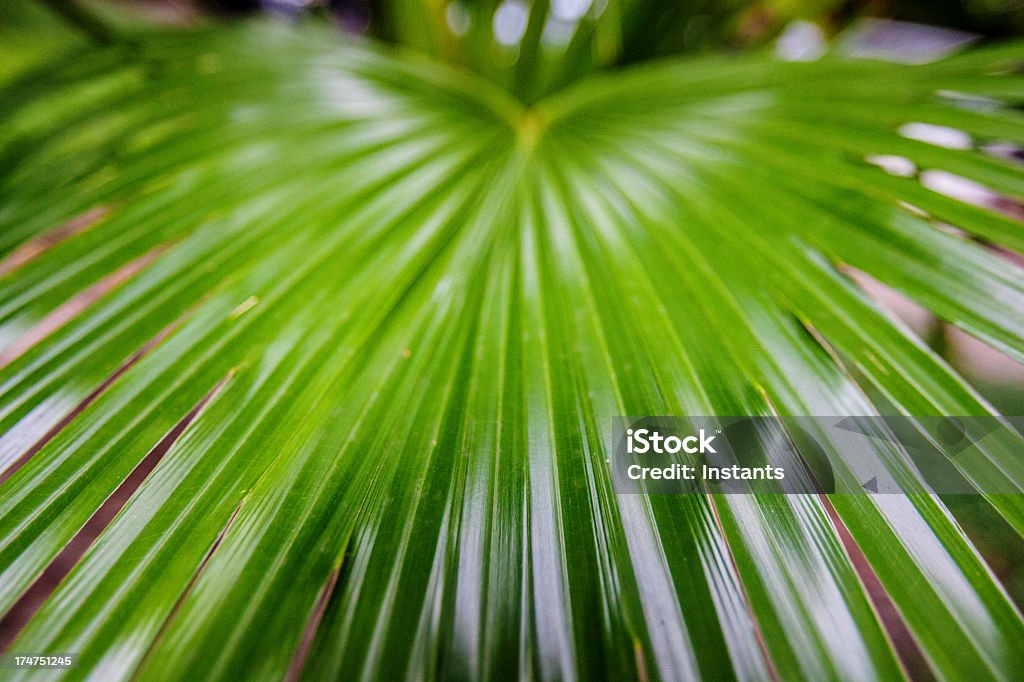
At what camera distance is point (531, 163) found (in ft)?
2.19

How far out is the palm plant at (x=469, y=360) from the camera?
0.28 meters

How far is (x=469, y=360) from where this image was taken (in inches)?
16.3

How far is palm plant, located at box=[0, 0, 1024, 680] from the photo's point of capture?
10.8 inches

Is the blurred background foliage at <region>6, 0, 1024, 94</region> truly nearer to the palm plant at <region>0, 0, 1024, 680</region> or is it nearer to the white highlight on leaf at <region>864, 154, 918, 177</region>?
the palm plant at <region>0, 0, 1024, 680</region>

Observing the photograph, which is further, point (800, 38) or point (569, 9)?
point (800, 38)

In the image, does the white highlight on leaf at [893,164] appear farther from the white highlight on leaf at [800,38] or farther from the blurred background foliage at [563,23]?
the white highlight on leaf at [800,38]

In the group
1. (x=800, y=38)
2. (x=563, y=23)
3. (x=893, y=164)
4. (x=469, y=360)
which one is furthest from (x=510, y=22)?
(x=800, y=38)

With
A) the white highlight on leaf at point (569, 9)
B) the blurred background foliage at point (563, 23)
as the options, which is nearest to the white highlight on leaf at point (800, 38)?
the blurred background foliage at point (563, 23)

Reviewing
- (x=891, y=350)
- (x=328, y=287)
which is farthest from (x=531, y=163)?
(x=891, y=350)

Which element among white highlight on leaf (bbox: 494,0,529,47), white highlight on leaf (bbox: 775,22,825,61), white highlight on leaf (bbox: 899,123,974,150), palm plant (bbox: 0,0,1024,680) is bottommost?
palm plant (bbox: 0,0,1024,680)

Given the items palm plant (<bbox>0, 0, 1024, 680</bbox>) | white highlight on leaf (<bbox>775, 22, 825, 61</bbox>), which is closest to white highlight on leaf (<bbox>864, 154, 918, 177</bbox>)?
palm plant (<bbox>0, 0, 1024, 680</bbox>)

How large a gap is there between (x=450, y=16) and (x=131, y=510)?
3.50 ft

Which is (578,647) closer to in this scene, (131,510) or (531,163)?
(131,510)

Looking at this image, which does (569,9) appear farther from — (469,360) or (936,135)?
(469,360)
